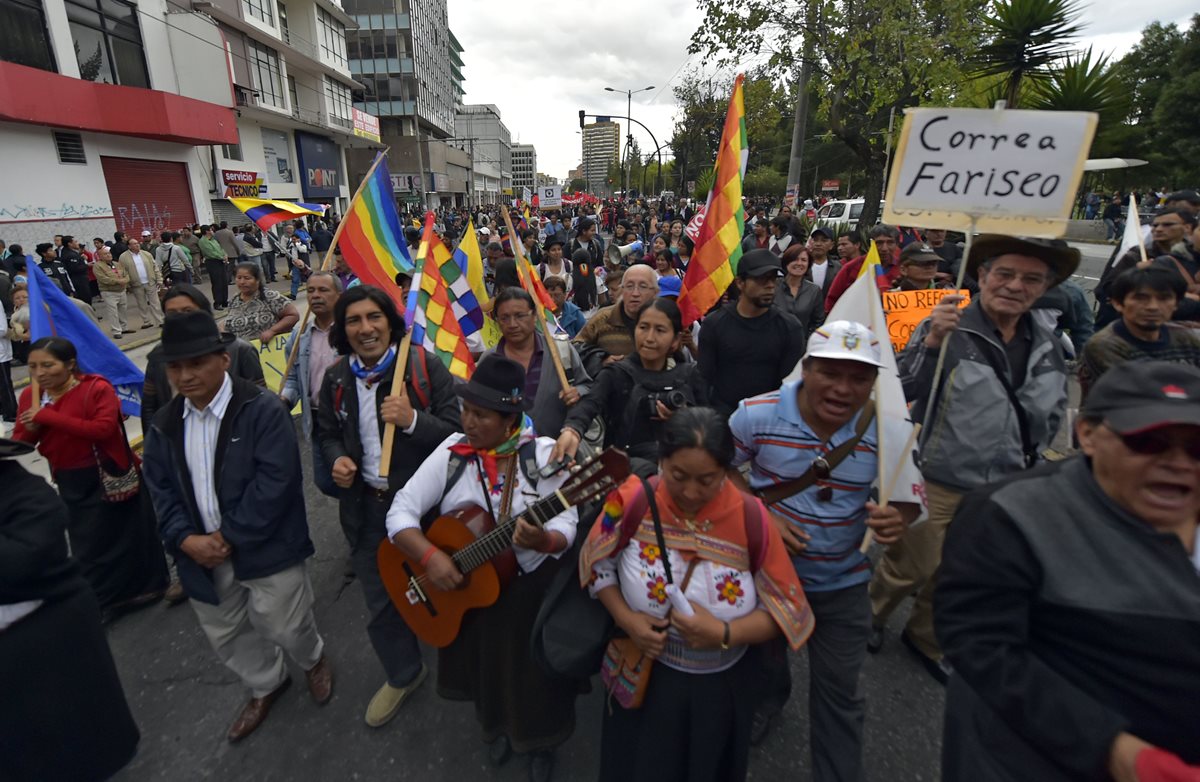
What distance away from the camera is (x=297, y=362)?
12.9ft

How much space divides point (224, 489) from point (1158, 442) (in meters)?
3.26

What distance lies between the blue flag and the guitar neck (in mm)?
2965

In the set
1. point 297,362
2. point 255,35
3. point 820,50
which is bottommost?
point 297,362

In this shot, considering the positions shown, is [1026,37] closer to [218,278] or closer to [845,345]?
[845,345]

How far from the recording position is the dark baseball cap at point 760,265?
350cm

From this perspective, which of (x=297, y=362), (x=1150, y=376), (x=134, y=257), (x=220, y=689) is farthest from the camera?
(x=134, y=257)

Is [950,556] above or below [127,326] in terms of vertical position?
above

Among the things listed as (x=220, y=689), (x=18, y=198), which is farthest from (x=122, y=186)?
(x=220, y=689)

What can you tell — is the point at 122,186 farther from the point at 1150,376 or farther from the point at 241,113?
the point at 1150,376

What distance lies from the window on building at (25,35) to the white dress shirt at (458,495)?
1942 centimetres

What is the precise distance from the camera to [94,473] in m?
3.53

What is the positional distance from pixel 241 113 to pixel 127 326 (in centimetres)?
1794

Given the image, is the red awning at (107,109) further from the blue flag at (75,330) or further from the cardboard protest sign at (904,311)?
the cardboard protest sign at (904,311)

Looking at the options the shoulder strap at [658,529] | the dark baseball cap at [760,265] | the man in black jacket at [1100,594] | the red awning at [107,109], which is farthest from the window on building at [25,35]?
the man in black jacket at [1100,594]
